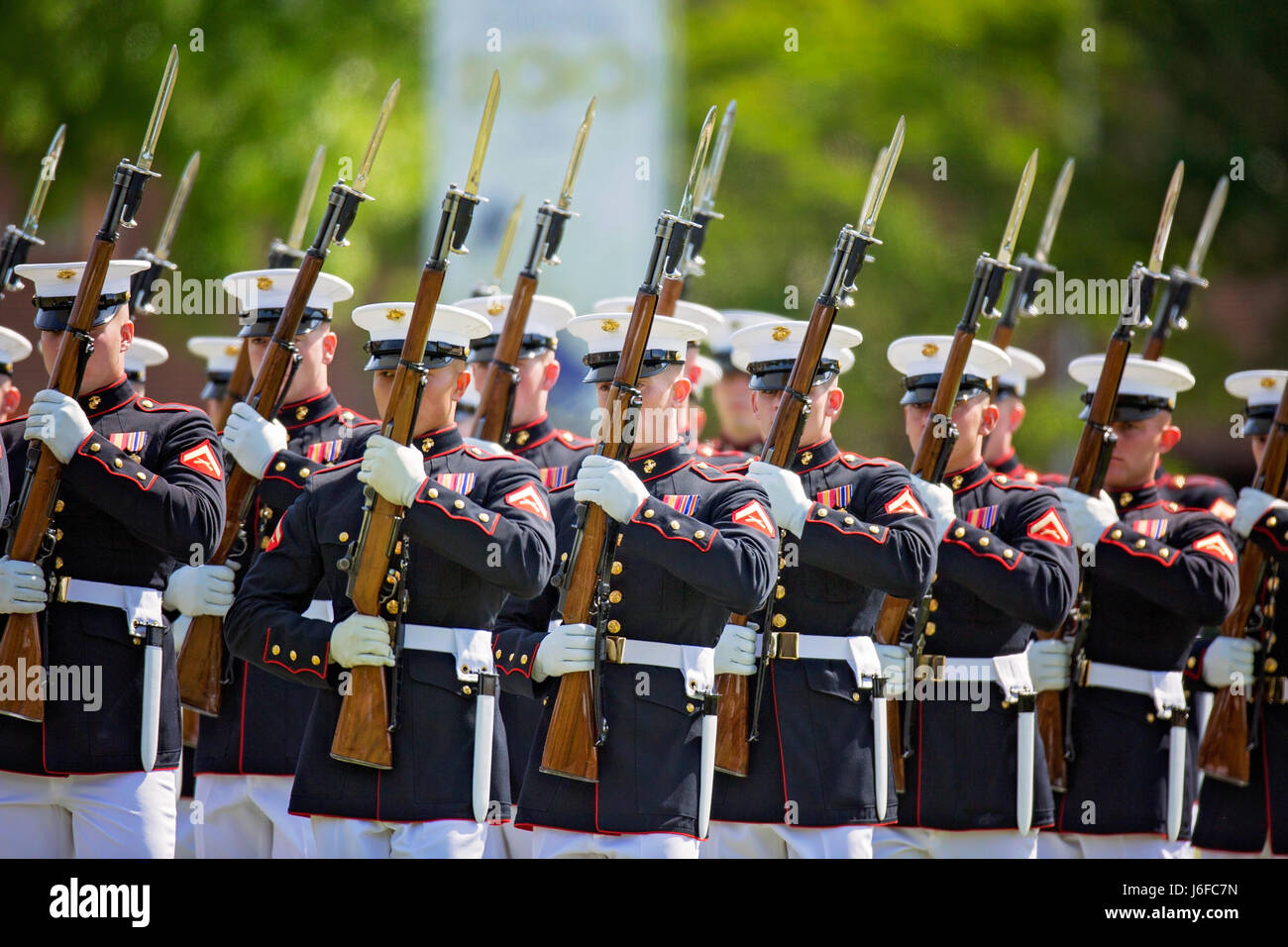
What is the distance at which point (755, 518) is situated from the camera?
572 cm

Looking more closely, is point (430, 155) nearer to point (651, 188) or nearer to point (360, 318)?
point (651, 188)

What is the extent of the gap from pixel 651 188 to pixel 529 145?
6.75 feet

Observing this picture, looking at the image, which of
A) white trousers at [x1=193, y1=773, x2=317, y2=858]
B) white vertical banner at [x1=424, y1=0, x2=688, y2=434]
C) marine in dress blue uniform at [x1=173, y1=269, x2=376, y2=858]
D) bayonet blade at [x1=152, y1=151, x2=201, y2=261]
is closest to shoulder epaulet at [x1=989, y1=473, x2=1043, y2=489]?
marine in dress blue uniform at [x1=173, y1=269, x2=376, y2=858]

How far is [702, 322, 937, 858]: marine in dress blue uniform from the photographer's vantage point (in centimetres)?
601

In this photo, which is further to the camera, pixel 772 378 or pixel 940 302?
pixel 940 302

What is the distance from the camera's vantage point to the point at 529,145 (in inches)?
579

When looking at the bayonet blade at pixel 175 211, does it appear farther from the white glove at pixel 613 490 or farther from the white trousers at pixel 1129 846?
the white trousers at pixel 1129 846

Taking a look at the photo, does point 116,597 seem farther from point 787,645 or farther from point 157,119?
point 787,645

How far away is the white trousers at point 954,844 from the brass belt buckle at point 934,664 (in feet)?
1.97

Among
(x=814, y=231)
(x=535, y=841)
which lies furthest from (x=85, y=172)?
(x=535, y=841)

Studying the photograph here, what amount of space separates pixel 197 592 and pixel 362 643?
150 cm

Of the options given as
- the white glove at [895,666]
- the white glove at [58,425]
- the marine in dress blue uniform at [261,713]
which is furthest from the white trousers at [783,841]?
the white glove at [58,425]

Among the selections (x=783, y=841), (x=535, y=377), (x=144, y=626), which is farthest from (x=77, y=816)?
(x=535, y=377)

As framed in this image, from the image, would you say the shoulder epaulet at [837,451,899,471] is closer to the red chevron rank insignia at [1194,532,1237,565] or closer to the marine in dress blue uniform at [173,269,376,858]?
the red chevron rank insignia at [1194,532,1237,565]
